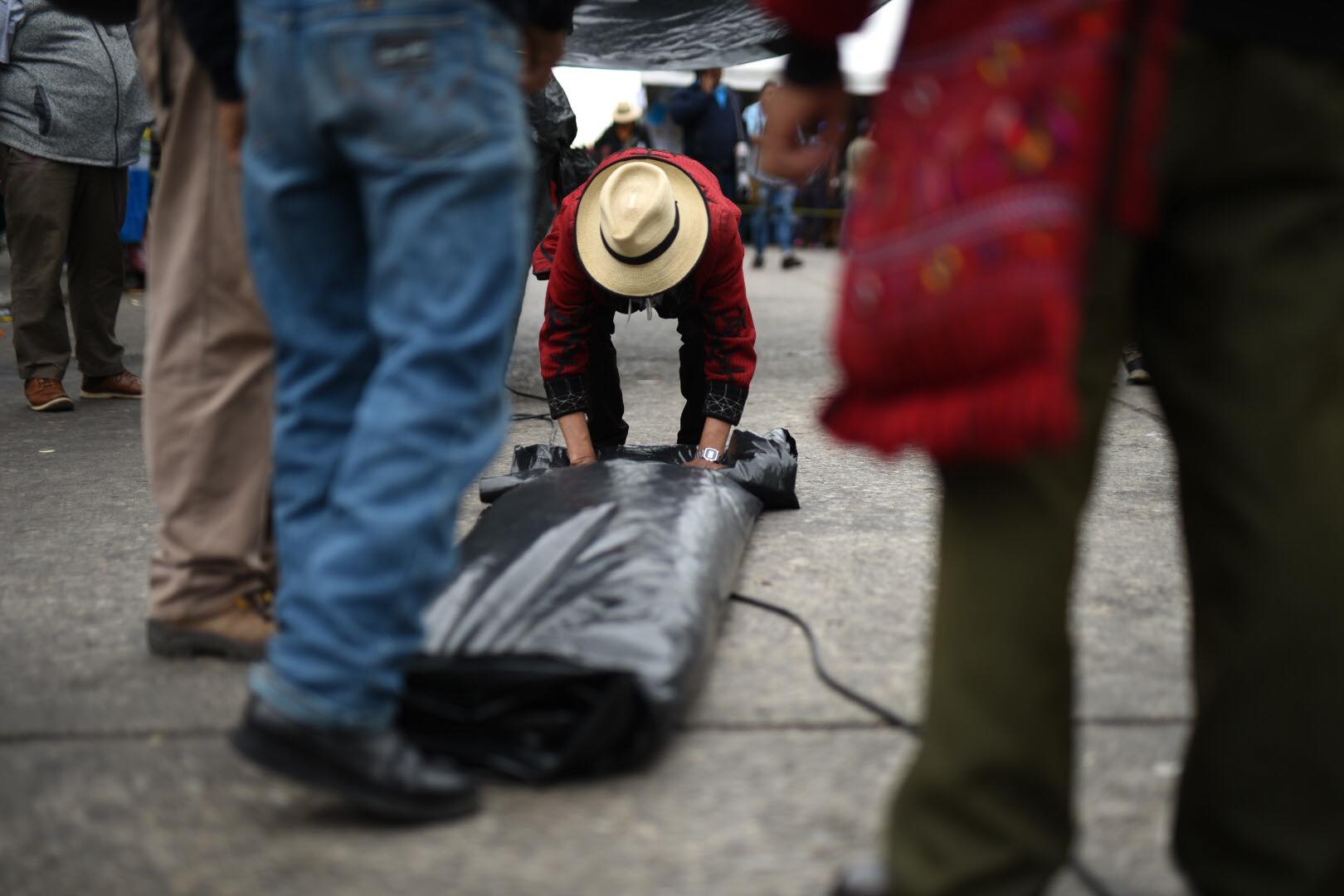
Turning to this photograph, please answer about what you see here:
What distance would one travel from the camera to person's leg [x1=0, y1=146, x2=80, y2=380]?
4.74 metres

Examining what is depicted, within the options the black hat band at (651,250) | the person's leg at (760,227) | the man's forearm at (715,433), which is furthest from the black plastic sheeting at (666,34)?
the person's leg at (760,227)

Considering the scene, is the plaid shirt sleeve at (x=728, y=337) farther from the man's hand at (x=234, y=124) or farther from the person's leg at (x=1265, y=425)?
the person's leg at (x=1265, y=425)

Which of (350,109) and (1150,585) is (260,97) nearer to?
(350,109)

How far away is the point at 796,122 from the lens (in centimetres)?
152

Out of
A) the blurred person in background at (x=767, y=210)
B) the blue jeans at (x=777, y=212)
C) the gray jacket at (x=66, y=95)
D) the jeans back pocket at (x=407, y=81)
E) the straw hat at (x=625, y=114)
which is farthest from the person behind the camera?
the blue jeans at (x=777, y=212)

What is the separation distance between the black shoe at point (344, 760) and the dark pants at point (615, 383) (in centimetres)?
217

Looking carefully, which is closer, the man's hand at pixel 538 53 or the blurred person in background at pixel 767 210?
the man's hand at pixel 538 53

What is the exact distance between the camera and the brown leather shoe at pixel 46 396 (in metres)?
4.85

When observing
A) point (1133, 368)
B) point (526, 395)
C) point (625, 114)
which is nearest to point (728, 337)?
point (526, 395)

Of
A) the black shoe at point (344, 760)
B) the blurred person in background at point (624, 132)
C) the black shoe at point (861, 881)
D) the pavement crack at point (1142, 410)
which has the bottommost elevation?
the blurred person in background at point (624, 132)

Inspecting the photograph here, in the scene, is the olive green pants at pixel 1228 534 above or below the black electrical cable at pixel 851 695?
above

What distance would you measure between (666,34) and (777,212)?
27.8ft

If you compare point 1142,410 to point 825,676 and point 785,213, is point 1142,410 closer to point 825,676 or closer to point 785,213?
point 825,676

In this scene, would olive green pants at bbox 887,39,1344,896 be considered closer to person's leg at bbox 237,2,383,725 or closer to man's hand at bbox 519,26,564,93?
person's leg at bbox 237,2,383,725
